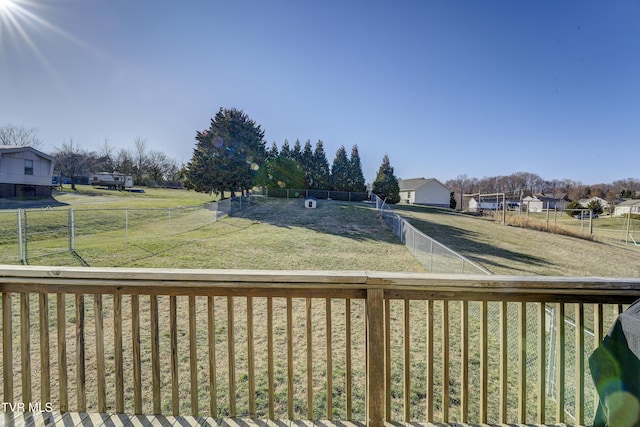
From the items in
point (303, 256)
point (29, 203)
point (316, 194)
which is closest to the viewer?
point (303, 256)

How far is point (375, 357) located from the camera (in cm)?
153

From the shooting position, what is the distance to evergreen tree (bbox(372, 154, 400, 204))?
29.1 m

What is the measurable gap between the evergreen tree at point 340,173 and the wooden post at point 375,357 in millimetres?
28825

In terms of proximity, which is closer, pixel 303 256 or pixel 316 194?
pixel 303 256

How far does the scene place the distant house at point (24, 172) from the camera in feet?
62.7

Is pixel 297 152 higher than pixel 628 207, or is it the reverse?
pixel 297 152

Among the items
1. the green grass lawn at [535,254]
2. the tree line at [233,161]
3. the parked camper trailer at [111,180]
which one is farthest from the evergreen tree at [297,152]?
the parked camper trailer at [111,180]

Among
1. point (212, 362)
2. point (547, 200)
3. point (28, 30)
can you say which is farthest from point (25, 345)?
point (547, 200)

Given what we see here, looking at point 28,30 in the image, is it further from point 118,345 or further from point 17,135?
point 17,135

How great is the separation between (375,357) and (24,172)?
27.8 meters

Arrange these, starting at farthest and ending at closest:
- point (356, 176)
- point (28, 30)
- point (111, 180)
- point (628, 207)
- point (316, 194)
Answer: point (111, 180) → point (628, 207) → point (356, 176) → point (316, 194) → point (28, 30)

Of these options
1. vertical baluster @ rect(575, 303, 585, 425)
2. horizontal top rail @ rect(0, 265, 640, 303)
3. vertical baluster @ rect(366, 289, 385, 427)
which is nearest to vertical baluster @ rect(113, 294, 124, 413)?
horizontal top rail @ rect(0, 265, 640, 303)

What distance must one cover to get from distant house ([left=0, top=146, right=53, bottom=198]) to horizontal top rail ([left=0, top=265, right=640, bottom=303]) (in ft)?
84.2

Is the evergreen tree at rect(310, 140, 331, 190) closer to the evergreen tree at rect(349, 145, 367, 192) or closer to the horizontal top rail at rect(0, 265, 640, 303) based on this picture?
the evergreen tree at rect(349, 145, 367, 192)
